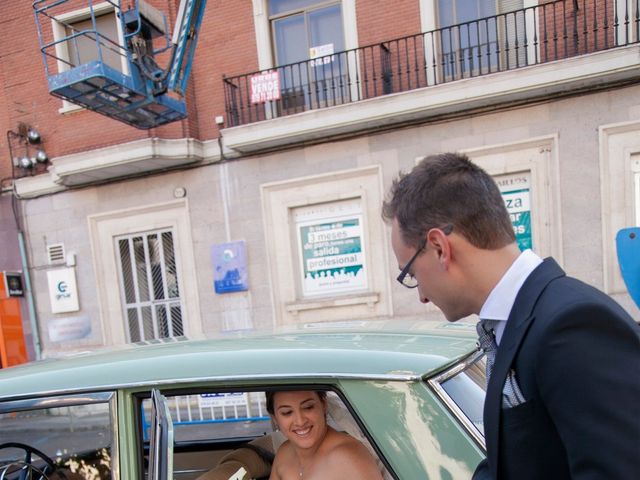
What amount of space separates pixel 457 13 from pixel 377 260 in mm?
4513

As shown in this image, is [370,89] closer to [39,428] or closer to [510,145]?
[510,145]

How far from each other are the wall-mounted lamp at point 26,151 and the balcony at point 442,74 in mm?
4319

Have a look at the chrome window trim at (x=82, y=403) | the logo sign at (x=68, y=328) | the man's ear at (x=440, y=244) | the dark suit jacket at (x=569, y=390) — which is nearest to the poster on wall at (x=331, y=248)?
the logo sign at (x=68, y=328)

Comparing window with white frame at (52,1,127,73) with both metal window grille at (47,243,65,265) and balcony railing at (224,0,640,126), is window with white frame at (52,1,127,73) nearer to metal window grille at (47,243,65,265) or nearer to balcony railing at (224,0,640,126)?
balcony railing at (224,0,640,126)

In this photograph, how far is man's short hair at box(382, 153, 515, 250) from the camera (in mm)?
1045

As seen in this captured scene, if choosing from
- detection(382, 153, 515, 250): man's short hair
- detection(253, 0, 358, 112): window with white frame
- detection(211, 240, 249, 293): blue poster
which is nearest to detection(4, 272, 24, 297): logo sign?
detection(211, 240, 249, 293): blue poster

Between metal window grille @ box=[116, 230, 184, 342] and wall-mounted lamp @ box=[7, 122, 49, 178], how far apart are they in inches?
96.4

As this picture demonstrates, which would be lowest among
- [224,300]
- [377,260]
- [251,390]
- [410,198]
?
[224,300]

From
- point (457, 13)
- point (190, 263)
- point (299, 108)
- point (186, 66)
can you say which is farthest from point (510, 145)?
point (190, 263)

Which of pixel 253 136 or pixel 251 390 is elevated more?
pixel 253 136

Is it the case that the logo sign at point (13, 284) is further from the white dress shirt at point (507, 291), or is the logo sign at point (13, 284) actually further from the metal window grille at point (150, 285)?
the white dress shirt at point (507, 291)

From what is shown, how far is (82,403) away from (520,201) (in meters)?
6.98

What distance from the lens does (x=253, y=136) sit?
7555 mm

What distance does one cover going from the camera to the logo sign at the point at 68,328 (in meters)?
9.01
